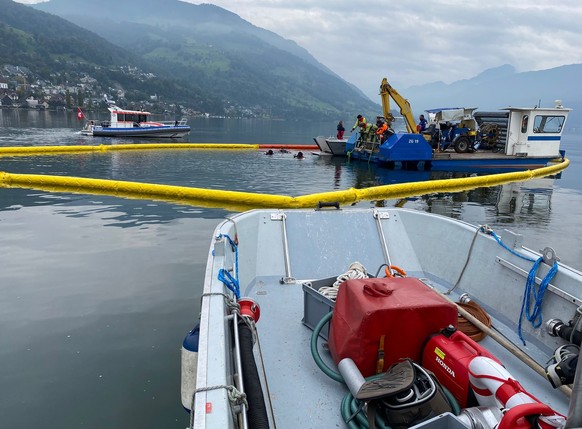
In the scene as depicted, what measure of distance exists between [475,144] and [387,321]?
84.6ft

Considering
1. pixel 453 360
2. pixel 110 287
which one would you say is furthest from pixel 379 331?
pixel 110 287

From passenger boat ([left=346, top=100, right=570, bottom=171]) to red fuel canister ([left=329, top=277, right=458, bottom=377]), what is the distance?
20.0 meters

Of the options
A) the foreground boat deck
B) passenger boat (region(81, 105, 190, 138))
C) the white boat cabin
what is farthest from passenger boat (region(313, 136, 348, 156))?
the foreground boat deck

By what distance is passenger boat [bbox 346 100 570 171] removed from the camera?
73.6ft

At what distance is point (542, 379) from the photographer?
372 cm

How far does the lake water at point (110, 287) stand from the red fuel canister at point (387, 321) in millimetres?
1962

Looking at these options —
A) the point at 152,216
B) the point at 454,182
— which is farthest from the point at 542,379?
the point at 454,182

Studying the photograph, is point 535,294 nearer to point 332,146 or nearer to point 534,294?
point 534,294

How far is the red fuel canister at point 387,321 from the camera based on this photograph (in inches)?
121

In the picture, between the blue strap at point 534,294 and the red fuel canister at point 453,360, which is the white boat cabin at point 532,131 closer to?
the blue strap at point 534,294

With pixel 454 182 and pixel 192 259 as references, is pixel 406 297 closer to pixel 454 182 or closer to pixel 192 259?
pixel 192 259

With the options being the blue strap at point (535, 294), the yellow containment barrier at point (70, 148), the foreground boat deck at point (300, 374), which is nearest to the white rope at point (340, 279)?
the foreground boat deck at point (300, 374)

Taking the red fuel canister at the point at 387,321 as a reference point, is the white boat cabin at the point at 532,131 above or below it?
above

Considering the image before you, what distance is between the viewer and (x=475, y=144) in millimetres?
25797
